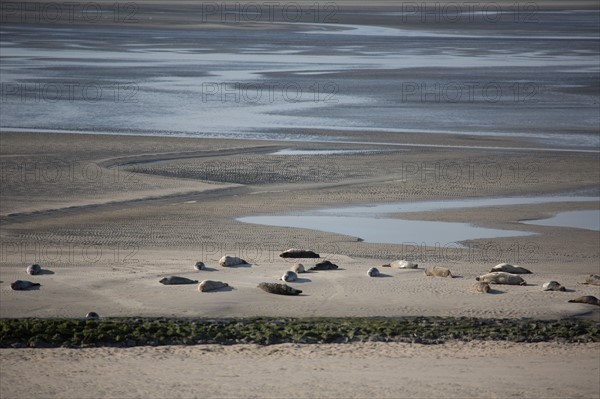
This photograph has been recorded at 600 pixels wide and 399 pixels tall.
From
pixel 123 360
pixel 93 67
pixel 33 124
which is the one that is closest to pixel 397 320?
pixel 123 360

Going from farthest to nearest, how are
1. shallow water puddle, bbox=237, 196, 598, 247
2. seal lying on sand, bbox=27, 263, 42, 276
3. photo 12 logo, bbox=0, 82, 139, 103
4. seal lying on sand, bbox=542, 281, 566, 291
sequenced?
1. photo 12 logo, bbox=0, 82, 139, 103
2. shallow water puddle, bbox=237, 196, 598, 247
3. seal lying on sand, bbox=27, 263, 42, 276
4. seal lying on sand, bbox=542, 281, 566, 291

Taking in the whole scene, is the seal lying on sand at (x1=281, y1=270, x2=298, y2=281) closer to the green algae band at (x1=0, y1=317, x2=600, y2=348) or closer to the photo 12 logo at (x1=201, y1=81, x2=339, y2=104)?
the green algae band at (x1=0, y1=317, x2=600, y2=348)

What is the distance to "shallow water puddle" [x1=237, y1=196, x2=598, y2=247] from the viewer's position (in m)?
13.8

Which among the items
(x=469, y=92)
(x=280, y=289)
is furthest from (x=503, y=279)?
(x=469, y=92)

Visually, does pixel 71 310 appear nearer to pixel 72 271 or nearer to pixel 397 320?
pixel 72 271

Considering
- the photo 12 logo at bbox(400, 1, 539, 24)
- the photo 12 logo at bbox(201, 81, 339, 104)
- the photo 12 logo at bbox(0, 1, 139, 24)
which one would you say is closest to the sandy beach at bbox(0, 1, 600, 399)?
the photo 12 logo at bbox(201, 81, 339, 104)

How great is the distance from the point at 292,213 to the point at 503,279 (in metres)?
5.23

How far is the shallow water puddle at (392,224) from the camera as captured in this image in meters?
13.8

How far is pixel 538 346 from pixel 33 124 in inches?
658

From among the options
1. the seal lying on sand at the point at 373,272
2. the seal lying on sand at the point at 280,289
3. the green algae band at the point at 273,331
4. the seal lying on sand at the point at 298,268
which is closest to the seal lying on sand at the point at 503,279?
the seal lying on sand at the point at 373,272

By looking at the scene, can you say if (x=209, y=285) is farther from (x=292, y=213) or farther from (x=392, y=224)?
(x=292, y=213)

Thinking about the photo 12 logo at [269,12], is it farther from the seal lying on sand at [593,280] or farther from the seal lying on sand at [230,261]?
the seal lying on sand at [593,280]

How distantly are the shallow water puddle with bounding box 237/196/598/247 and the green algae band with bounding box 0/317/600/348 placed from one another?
14.5 feet

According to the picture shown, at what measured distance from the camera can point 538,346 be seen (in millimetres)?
8344
